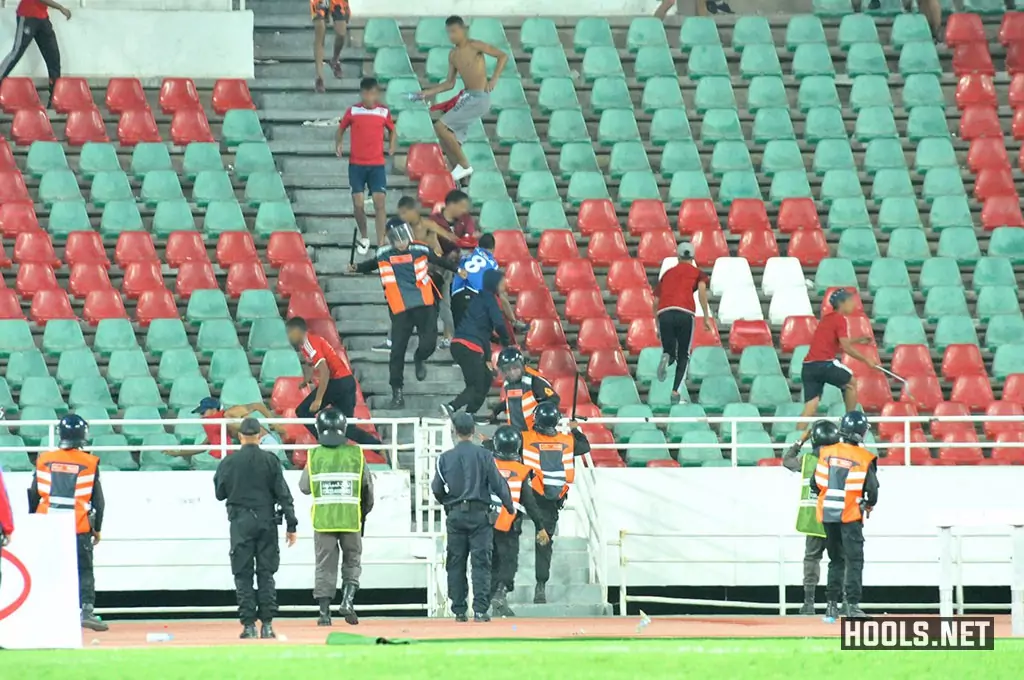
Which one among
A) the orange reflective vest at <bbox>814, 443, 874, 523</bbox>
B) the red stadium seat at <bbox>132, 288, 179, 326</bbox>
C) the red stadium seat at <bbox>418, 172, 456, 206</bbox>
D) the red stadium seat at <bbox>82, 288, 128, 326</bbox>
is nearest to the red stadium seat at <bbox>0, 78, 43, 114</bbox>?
the red stadium seat at <bbox>82, 288, 128, 326</bbox>

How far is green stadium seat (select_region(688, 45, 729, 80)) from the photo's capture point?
80.8 feet

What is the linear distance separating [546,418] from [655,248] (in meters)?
5.22

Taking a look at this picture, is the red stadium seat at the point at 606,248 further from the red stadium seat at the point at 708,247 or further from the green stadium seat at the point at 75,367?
the green stadium seat at the point at 75,367

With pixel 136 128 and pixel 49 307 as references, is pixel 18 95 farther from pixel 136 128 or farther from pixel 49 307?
pixel 49 307

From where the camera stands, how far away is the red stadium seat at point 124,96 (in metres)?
23.8

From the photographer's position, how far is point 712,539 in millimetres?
19719

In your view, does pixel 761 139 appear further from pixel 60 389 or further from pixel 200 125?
pixel 60 389

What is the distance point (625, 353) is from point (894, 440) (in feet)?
9.28

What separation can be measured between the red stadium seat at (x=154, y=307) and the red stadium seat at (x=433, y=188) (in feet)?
9.47

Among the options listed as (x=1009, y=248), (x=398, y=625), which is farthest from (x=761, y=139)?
(x=398, y=625)

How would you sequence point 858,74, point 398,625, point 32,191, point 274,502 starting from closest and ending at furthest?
point 274,502 → point 398,625 → point 32,191 → point 858,74

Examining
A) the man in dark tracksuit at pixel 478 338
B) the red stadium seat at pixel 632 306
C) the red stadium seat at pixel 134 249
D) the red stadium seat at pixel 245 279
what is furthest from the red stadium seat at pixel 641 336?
the red stadium seat at pixel 134 249

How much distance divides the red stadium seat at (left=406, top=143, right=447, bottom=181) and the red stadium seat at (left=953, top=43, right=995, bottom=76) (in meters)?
6.10

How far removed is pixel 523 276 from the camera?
2186 centimetres
